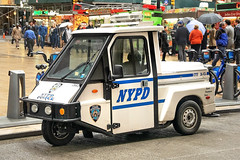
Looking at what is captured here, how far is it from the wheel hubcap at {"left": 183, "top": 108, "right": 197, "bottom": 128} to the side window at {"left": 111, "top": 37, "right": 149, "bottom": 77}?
44.2 inches

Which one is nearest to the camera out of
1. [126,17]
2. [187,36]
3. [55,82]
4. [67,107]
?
[67,107]

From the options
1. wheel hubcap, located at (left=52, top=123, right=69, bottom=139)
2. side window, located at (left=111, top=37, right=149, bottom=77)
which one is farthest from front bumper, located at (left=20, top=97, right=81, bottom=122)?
side window, located at (left=111, top=37, right=149, bottom=77)

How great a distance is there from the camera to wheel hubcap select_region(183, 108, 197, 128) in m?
8.30

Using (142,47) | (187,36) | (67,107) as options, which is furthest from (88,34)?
(187,36)

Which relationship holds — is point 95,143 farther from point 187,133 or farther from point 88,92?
point 187,133

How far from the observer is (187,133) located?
8.33 m

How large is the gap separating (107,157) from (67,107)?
3.02ft

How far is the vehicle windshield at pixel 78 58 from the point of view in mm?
7352

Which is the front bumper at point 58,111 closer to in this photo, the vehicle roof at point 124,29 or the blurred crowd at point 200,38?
the vehicle roof at point 124,29

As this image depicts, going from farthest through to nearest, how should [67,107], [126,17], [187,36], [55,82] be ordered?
[187,36]
[126,17]
[55,82]
[67,107]

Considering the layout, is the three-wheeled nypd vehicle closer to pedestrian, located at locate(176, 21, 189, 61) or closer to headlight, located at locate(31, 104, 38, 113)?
headlight, located at locate(31, 104, 38, 113)

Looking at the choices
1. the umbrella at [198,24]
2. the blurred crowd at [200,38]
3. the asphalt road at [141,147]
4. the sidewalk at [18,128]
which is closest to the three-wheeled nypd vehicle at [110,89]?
the asphalt road at [141,147]

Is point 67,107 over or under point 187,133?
over

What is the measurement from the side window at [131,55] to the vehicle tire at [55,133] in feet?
4.28
